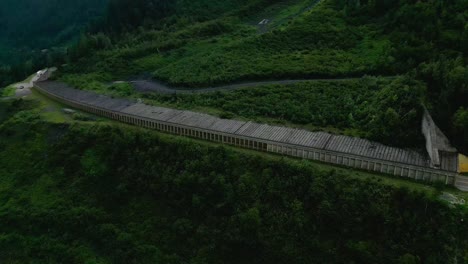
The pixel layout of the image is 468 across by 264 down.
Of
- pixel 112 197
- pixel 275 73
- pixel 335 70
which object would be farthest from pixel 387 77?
pixel 112 197

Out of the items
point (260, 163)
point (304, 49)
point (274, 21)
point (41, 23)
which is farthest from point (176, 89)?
point (41, 23)

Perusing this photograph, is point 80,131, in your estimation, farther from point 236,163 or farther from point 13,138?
point 236,163

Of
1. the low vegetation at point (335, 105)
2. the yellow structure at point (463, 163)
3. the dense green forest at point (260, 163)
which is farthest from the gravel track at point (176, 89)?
the yellow structure at point (463, 163)

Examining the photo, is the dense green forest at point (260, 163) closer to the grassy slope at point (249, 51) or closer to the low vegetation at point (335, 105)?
the low vegetation at point (335, 105)

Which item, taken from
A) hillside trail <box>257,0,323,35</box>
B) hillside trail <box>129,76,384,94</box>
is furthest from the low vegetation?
hillside trail <box>257,0,323,35</box>

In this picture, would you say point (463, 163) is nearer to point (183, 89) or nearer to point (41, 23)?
point (183, 89)

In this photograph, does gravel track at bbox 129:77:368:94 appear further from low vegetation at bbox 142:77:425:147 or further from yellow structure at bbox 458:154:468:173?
yellow structure at bbox 458:154:468:173

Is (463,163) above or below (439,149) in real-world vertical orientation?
below
